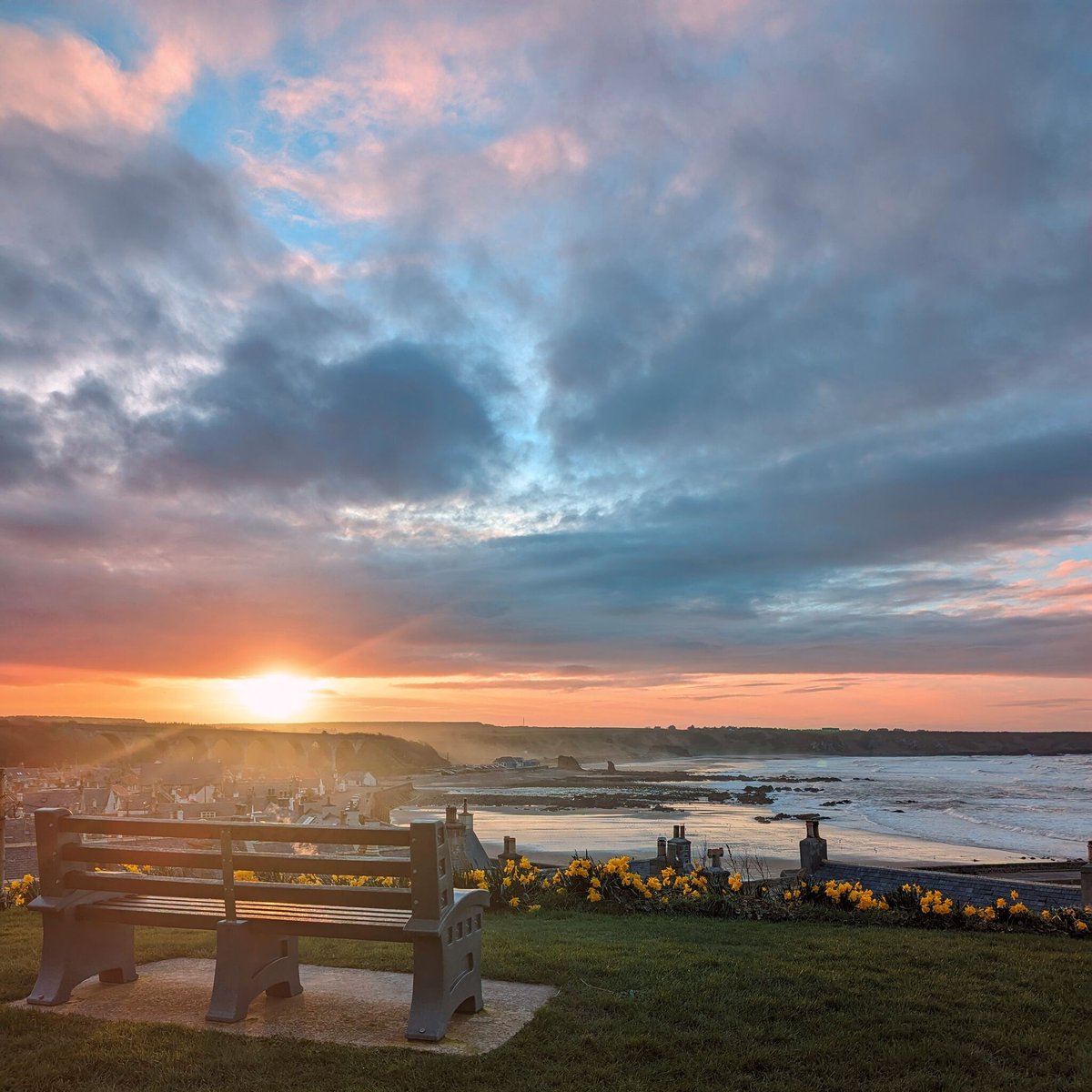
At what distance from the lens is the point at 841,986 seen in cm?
604

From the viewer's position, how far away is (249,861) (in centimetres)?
563

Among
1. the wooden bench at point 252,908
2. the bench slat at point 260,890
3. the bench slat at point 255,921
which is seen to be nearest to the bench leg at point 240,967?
the wooden bench at point 252,908

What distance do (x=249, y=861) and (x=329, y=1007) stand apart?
112 centimetres

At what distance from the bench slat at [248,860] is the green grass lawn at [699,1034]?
95cm

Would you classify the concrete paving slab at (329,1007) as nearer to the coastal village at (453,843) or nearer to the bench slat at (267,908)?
the bench slat at (267,908)

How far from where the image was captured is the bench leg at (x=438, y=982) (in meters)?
5.09

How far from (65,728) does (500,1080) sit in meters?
112

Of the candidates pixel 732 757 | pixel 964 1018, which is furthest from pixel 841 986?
pixel 732 757

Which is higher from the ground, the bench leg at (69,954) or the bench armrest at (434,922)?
the bench armrest at (434,922)

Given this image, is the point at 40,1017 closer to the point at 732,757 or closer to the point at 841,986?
the point at 841,986

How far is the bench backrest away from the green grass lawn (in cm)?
84

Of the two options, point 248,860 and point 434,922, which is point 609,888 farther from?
point 248,860

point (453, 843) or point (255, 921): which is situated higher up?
point (255, 921)

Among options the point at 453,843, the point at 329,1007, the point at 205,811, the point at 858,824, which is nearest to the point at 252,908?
the point at 329,1007
